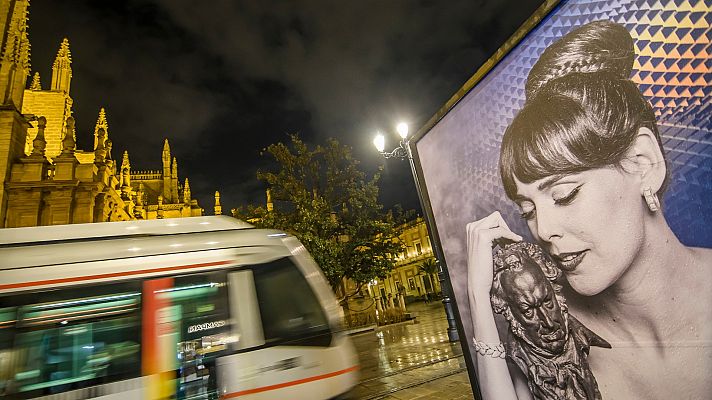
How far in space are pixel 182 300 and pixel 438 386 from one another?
5360 mm

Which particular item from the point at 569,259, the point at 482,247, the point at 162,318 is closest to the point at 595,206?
the point at 569,259

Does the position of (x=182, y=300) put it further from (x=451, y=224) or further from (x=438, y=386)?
(x=438, y=386)

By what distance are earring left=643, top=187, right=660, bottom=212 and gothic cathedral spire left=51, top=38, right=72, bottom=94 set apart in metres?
47.1

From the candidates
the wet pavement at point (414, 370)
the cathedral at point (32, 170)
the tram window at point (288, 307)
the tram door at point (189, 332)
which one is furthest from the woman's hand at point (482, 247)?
the cathedral at point (32, 170)

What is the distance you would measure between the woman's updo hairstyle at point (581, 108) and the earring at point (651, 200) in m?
0.07

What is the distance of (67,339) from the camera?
13.9ft

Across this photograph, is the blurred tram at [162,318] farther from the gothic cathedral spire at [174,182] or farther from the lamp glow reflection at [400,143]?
the gothic cathedral spire at [174,182]

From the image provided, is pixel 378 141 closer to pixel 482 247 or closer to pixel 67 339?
pixel 482 247

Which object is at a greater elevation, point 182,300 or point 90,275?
point 90,275

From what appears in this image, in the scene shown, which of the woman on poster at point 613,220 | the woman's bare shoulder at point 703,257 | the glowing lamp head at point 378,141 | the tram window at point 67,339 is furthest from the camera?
the glowing lamp head at point 378,141

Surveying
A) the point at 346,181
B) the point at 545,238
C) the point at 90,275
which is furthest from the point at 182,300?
the point at 346,181

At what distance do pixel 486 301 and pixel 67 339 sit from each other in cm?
527

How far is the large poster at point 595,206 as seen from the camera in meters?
2.19

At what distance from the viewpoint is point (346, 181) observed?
18734mm
